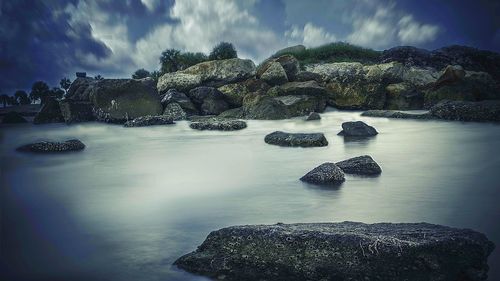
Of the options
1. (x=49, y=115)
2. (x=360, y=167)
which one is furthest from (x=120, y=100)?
(x=360, y=167)

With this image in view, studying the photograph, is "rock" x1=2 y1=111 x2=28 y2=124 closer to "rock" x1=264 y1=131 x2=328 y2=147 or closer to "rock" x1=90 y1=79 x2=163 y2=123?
"rock" x1=90 y1=79 x2=163 y2=123

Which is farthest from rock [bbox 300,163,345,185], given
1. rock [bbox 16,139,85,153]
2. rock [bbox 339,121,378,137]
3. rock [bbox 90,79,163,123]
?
rock [bbox 90,79,163,123]

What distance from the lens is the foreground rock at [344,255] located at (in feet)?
7.87

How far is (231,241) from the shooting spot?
9.02ft

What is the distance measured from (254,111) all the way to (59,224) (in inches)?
457

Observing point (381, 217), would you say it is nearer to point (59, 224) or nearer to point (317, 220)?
point (317, 220)

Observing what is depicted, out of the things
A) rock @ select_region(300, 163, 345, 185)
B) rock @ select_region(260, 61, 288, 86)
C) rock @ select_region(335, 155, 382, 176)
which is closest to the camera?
rock @ select_region(300, 163, 345, 185)

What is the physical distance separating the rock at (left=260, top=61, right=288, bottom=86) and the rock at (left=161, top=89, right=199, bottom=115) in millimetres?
3428

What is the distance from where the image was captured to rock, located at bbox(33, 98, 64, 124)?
16.5 meters

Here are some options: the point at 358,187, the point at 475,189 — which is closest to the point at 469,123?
the point at 475,189

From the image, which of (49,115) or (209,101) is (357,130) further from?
(49,115)

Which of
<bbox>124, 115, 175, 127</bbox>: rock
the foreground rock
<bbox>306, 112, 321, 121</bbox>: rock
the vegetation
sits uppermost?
the vegetation

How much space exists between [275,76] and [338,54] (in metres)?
21.6

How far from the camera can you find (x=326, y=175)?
5137mm
